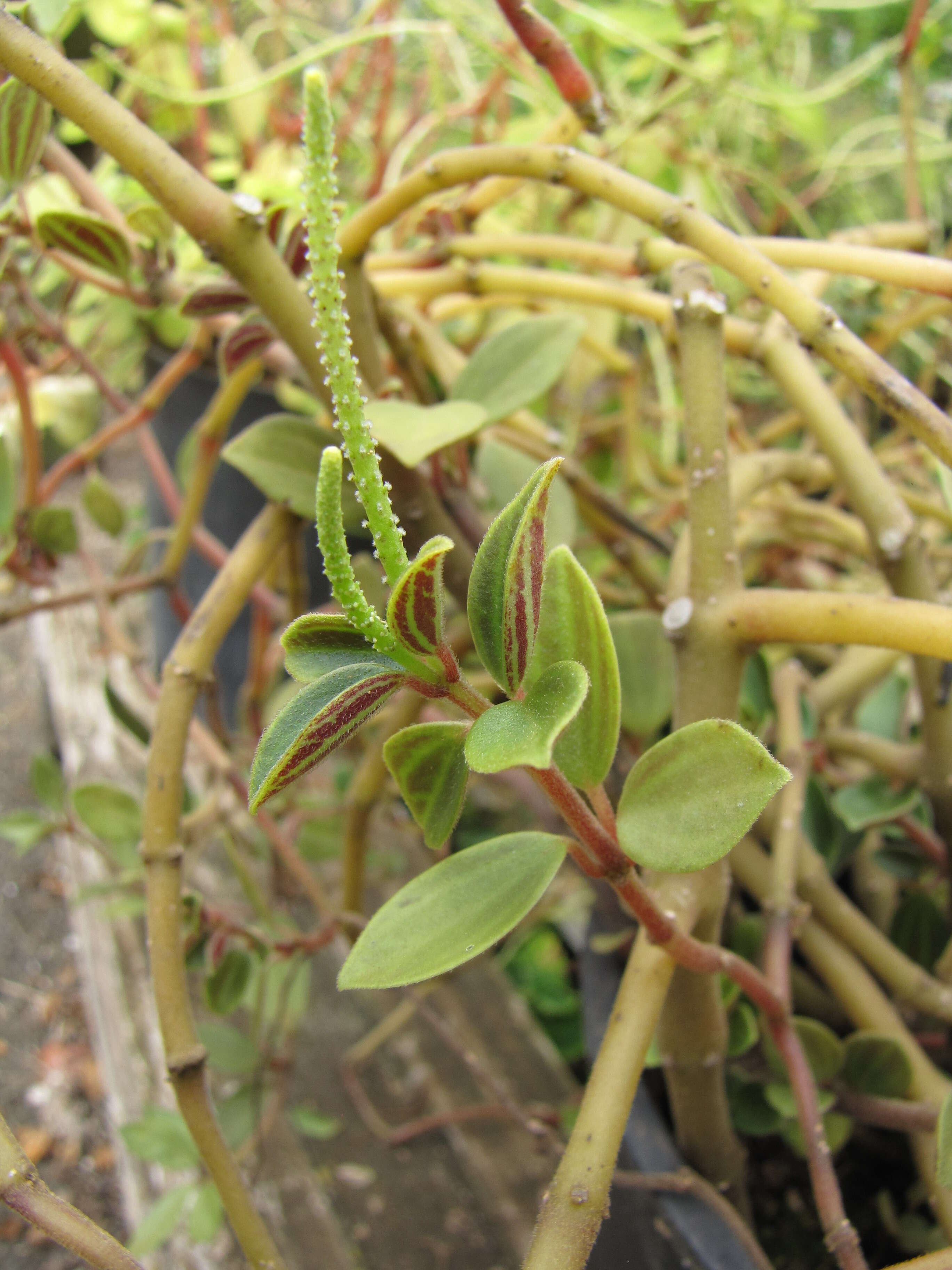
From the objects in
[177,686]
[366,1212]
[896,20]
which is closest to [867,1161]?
[366,1212]

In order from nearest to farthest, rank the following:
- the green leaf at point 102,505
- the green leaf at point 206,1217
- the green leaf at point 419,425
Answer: the green leaf at point 419,425 < the green leaf at point 206,1217 < the green leaf at point 102,505

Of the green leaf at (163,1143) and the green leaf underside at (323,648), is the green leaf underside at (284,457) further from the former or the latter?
the green leaf at (163,1143)

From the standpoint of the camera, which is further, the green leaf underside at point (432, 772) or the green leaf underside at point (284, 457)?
the green leaf underside at point (284, 457)

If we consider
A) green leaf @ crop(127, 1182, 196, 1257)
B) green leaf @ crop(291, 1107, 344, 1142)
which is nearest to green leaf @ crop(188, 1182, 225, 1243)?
green leaf @ crop(127, 1182, 196, 1257)

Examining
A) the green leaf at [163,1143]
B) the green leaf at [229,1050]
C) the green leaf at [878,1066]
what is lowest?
the green leaf at [163,1143]

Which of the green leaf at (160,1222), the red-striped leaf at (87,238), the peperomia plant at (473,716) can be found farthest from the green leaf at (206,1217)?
the red-striped leaf at (87,238)

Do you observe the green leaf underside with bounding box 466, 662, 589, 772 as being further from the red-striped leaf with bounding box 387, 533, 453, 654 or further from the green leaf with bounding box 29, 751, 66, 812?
the green leaf with bounding box 29, 751, 66, 812
